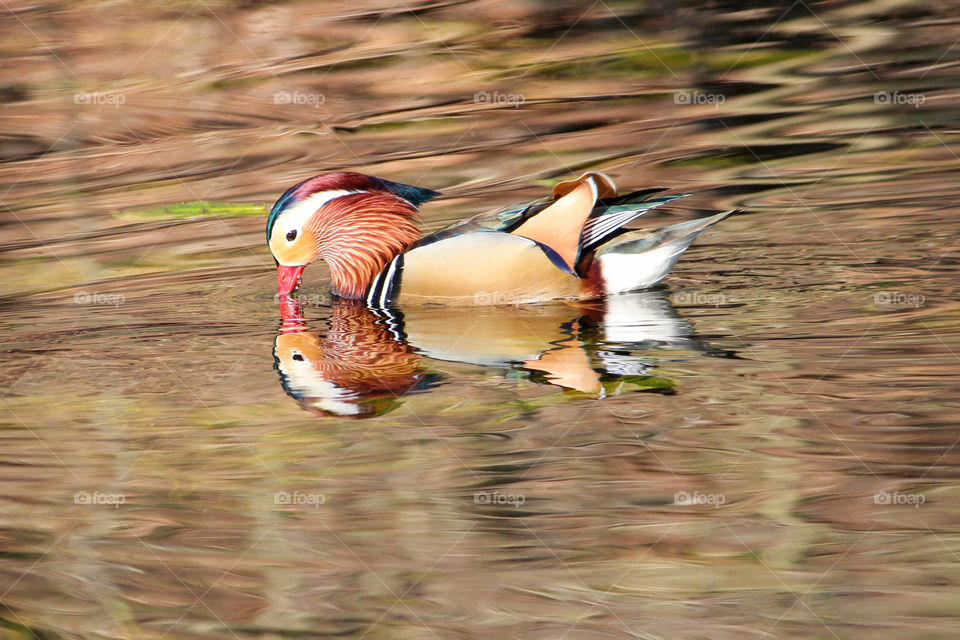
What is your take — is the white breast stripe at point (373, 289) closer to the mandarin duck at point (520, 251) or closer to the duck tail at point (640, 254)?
the mandarin duck at point (520, 251)

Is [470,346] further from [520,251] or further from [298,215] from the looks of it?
[298,215]

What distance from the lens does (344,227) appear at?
6746 millimetres

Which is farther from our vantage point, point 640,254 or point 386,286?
point 386,286

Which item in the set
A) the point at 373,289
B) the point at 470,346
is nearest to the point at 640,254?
the point at 470,346

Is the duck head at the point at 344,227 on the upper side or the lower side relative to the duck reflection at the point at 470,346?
upper

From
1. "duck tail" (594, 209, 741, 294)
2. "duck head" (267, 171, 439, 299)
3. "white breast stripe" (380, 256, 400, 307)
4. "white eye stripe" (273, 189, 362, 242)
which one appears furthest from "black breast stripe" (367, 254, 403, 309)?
"duck tail" (594, 209, 741, 294)

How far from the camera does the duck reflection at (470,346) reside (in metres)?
4.93

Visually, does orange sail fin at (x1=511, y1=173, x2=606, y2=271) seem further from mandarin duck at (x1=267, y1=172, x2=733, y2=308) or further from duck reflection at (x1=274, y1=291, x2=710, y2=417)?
duck reflection at (x1=274, y1=291, x2=710, y2=417)

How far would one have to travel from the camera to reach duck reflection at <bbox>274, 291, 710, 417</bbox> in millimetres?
4934

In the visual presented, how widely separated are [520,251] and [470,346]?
751 millimetres

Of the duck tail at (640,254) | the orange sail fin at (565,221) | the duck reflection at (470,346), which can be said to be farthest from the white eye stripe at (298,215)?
the duck tail at (640,254)

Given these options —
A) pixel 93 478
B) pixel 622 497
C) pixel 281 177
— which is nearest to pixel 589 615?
pixel 622 497

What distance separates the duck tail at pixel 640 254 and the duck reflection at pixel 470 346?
0.10 meters

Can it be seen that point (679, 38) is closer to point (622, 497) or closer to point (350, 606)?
point (622, 497)
